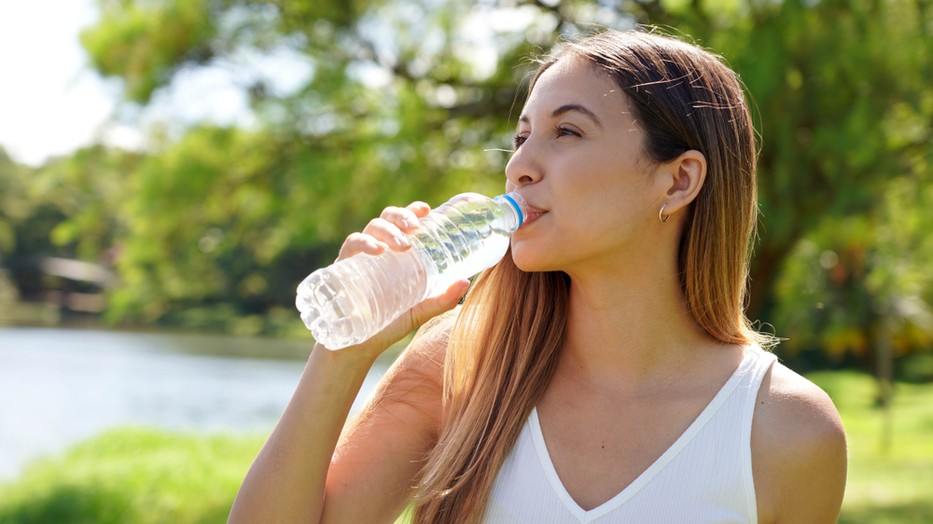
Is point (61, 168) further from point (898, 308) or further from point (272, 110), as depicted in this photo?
point (898, 308)

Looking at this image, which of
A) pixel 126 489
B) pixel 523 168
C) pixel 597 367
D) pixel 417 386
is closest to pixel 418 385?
pixel 417 386

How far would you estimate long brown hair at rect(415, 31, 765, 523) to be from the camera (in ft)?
6.71

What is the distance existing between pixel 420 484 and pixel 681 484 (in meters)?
0.53

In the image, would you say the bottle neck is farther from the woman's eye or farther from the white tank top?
the white tank top

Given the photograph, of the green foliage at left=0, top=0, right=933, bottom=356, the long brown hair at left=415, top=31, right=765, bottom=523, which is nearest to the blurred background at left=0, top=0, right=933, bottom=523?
the green foliage at left=0, top=0, right=933, bottom=356

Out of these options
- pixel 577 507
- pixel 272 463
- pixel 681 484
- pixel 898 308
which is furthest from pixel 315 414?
pixel 898 308

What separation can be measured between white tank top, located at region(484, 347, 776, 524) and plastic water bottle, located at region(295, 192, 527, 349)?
404 mm

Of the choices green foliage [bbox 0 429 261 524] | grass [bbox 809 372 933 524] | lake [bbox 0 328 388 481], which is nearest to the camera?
green foliage [bbox 0 429 261 524]

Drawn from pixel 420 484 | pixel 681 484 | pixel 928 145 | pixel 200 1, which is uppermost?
pixel 200 1

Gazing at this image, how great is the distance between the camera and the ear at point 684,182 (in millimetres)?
2090

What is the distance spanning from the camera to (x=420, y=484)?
2.06 metres

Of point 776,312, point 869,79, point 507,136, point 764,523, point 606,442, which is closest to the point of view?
point 764,523

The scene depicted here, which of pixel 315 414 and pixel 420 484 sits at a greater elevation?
pixel 315 414

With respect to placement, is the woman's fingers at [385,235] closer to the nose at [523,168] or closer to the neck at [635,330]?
the nose at [523,168]
